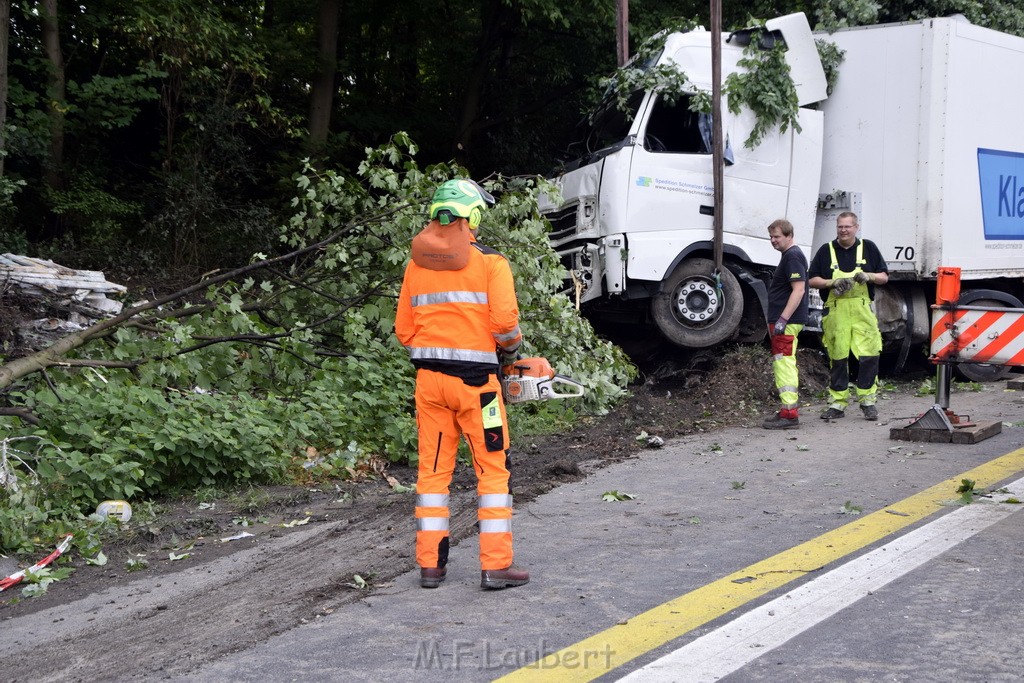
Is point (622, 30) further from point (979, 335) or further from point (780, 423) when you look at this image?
point (979, 335)

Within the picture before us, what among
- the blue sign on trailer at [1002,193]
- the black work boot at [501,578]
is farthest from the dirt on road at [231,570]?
the blue sign on trailer at [1002,193]

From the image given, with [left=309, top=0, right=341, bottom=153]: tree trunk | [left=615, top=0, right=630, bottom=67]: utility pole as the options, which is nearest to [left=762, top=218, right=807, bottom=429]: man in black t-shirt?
[left=615, top=0, right=630, bottom=67]: utility pole

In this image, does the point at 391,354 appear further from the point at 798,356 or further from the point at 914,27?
the point at 914,27

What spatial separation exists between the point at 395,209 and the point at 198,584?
4.34m

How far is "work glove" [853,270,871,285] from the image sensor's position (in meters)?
8.20

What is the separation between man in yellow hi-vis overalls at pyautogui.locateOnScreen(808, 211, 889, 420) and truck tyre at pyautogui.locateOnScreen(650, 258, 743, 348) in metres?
1.47

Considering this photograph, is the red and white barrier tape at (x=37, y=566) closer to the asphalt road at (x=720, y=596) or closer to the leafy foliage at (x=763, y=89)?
the asphalt road at (x=720, y=596)

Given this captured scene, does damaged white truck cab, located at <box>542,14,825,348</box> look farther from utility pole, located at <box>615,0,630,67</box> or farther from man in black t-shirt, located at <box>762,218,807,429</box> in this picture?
utility pole, located at <box>615,0,630,67</box>

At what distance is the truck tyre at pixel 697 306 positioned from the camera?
388 inches

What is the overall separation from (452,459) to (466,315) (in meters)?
0.63

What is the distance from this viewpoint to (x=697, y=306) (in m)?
9.89

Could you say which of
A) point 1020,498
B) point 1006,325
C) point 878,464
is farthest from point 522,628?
point 1006,325

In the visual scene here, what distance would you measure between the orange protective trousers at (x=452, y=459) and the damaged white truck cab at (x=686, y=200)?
4.98 meters

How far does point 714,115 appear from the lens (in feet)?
32.2
